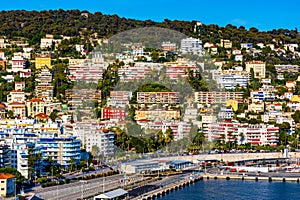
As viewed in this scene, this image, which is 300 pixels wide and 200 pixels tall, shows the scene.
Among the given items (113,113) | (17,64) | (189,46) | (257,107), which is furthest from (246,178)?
(17,64)

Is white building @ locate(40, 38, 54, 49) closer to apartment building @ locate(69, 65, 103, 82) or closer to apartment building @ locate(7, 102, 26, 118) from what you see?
apartment building @ locate(69, 65, 103, 82)

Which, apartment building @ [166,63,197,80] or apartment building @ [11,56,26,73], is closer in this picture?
apartment building @ [166,63,197,80]

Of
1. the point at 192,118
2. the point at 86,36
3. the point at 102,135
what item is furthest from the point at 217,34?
the point at 102,135

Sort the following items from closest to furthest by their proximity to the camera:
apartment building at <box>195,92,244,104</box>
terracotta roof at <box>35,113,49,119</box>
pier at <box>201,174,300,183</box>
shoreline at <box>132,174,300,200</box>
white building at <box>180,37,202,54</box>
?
1. shoreline at <box>132,174,300,200</box>
2. pier at <box>201,174,300,183</box>
3. terracotta roof at <box>35,113,49,119</box>
4. apartment building at <box>195,92,244,104</box>
5. white building at <box>180,37,202,54</box>

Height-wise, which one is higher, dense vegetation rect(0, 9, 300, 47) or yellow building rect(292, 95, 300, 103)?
dense vegetation rect(0, 9, 300, 47)

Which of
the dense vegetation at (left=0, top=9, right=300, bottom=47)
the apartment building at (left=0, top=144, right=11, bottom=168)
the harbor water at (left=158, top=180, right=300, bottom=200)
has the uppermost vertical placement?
the dense vegetation at (left=0, top=9, right=300, bottom=47)

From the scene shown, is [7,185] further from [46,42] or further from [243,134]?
[46,42]

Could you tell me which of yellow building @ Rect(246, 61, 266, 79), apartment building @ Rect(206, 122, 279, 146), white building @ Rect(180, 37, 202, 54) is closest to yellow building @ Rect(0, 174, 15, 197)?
apartment building @ Rect(206, 122, 279, 146)

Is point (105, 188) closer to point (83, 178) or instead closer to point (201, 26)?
point (83, 178)
